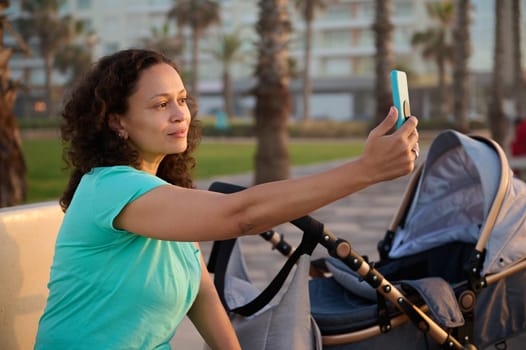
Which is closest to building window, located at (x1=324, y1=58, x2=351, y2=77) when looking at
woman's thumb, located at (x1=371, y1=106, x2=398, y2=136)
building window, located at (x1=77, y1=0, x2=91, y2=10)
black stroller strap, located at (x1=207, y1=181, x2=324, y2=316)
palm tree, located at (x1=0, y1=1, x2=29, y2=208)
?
building window, located at (x1=77, y1=0, x2=91, y2=10)

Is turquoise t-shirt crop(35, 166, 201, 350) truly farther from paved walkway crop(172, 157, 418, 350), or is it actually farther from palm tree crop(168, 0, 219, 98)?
palm tree crop(168, 0, 219, 98)

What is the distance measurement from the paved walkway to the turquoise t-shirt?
1100mm

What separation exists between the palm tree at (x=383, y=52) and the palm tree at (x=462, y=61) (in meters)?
2.07

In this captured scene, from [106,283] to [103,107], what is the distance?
47 cm

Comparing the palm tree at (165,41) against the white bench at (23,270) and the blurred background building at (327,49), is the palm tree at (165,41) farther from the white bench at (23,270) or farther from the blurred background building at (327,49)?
the white bench at (23,270)

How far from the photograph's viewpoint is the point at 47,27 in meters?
61.8

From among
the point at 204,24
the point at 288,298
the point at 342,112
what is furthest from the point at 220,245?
the point at 342,112

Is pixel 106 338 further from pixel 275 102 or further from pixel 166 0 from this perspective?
pixel 166 0

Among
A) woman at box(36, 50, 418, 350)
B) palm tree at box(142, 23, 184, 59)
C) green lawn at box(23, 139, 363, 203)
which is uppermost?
palm tree at box(142, 23, 184, 59)

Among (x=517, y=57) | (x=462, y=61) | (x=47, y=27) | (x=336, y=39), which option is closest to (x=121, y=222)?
(x=462, y=61)

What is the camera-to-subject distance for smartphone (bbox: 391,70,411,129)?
1.77 meters

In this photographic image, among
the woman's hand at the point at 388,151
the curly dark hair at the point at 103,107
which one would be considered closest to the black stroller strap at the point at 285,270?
the curly dark hair at the point at 103,107

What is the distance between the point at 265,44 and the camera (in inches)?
458

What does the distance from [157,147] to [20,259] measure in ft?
2.67
